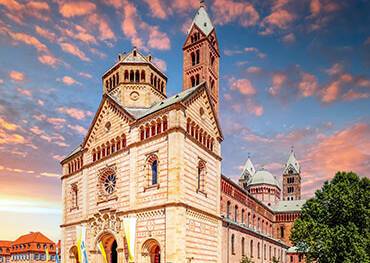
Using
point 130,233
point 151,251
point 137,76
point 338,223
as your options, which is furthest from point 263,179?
point 130,233

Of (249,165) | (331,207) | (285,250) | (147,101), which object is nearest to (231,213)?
(331,207)

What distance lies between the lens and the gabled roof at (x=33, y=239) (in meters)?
99.2

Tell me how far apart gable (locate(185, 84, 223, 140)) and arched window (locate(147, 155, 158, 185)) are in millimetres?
5453

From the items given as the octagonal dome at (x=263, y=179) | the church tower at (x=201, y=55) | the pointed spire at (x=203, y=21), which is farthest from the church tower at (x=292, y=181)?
the pointed spire at (x=203, y=21)

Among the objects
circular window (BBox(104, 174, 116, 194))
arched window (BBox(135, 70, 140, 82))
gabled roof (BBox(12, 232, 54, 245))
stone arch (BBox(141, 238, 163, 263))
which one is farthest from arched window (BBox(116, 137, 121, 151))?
gabled roof (BBox(12, 232, 54, 245))

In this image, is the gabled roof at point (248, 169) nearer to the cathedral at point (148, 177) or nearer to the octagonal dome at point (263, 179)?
the octagonal dome at point (263, 179)

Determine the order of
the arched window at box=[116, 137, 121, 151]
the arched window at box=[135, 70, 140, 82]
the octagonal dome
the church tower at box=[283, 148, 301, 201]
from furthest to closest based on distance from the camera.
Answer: the church tower at box=[283, 148, 301, 201] < the octagonal dome < the arched window at box=[135, 70, 140, 82] < the arched window at box=[116, 137, 121, 151]

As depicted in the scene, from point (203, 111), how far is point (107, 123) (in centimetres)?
1141

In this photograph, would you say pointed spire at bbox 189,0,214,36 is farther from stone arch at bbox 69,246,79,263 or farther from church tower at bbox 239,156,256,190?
church tower at bbox 239,156,256,190

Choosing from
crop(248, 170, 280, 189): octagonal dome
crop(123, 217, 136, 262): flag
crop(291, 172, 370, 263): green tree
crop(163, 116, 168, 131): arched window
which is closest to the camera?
crop(123, 217, 136, 262): flag

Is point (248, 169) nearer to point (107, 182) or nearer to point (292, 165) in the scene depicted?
point (292, 165)

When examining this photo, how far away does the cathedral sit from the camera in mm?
37125

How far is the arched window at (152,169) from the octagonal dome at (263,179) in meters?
73.9

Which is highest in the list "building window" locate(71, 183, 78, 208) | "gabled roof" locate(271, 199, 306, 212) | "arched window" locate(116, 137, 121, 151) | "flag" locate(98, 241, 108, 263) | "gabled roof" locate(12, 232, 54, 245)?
"arched window" locate(116, 137, 121, 151)
